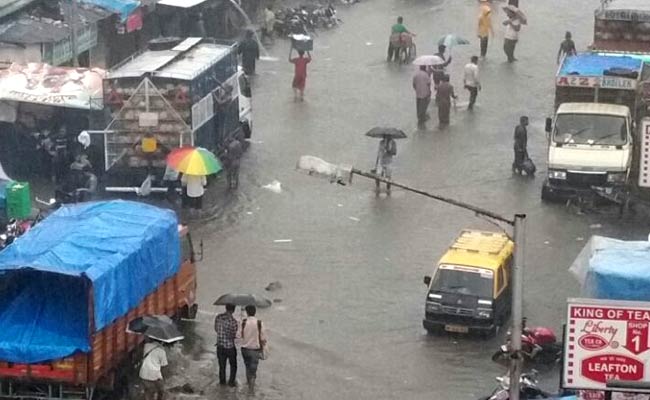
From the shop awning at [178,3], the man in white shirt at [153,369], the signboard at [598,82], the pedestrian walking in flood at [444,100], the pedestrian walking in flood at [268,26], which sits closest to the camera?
the man in white shirt at [153,369]

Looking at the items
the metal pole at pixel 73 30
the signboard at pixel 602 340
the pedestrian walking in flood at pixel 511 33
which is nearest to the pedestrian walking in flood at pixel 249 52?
the metal pole at pixel 73 30

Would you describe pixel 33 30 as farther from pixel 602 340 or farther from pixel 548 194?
pixel 602 340

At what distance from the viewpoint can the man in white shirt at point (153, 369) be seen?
870 inches

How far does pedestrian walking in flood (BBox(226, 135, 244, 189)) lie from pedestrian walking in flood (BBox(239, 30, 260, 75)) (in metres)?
9.82

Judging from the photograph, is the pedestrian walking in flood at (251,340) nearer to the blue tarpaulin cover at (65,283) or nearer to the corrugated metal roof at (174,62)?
the blue tarpaulin cover at (65,283)

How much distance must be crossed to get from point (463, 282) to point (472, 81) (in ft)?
49.7

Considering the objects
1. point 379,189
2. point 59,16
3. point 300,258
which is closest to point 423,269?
point 300,258

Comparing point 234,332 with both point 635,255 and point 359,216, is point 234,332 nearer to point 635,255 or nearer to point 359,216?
point 635,255

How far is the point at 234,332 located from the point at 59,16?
18489 millimetres

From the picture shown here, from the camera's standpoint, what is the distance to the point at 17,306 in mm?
22094

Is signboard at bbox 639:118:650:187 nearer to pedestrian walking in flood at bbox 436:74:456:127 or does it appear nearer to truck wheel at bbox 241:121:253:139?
truck wheel at bbox 241:121:253:139

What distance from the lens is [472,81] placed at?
4000 cm

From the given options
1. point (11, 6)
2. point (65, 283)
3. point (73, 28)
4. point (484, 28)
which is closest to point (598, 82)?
point (73, 28)

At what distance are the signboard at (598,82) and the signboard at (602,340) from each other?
648 inches
